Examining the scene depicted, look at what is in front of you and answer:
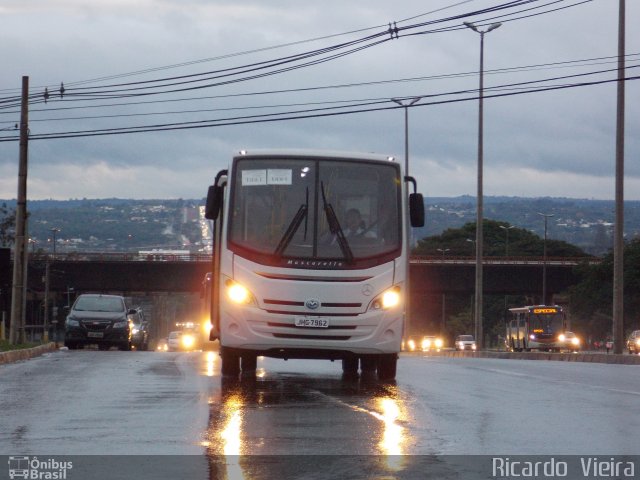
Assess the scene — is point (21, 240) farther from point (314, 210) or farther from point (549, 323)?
point (549, 323)

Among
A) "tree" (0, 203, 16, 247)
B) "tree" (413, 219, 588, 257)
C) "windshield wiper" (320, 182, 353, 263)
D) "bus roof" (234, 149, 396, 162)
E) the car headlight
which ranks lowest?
the car headlight

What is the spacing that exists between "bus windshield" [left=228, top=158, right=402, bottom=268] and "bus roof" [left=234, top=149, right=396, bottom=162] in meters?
0.07

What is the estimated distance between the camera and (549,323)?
258 ft

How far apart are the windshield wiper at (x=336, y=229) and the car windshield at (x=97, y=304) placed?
22539 millimetres

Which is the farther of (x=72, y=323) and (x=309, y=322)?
(x=72, y=323)

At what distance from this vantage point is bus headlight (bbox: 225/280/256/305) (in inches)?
659

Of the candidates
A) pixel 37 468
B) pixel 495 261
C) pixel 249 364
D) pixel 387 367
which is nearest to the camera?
pixel 37 468

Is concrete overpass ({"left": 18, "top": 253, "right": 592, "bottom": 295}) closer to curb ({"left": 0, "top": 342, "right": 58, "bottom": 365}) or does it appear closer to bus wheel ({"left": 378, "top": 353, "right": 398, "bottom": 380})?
curb ({"left": 0, "top": 342, "right": 58, "bottom": 365})

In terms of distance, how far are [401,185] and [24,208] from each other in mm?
22056

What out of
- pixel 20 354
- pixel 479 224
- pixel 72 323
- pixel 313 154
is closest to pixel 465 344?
pixel 479 224

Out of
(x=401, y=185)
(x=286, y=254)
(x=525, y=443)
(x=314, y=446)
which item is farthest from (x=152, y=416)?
(x=401, y=185)

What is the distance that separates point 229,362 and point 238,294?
6.50ft

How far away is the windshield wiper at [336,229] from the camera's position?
16.8m

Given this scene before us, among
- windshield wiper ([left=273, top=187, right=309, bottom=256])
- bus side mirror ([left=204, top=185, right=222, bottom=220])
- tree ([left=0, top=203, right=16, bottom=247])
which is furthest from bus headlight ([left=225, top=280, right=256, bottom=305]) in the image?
tree ([left=0, top=203, right=16, bottom=247])
